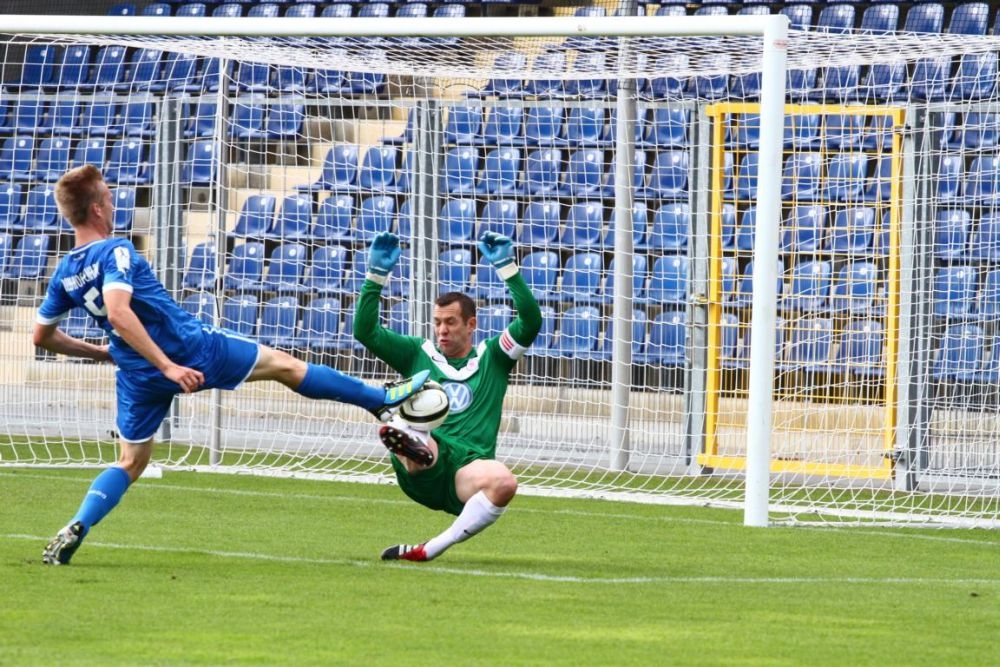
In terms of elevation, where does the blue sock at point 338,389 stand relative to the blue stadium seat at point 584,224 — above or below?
below

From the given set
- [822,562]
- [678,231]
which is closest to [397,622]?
[822,562]

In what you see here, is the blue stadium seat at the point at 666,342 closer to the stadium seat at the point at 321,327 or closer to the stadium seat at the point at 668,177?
the stadium seat at the point at 668,177

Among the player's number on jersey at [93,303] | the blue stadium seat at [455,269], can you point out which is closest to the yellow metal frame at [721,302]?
the blue stadium seat at [455,269]

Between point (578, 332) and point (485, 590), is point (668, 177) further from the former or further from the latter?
point (485, 590)

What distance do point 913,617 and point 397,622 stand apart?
6.81 ft

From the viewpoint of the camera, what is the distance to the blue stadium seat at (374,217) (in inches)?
614

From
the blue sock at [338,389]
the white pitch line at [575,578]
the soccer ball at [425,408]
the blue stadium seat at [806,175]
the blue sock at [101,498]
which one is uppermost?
the blue stadium seat at [806,175]

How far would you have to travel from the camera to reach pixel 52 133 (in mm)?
17719

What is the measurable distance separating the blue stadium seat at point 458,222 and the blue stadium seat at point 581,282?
0.88 meters

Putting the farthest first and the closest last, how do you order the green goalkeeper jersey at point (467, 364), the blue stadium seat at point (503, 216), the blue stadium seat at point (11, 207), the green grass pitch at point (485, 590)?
the blue stadium seat at point (11, 207), the blue stadium seat at point (503, 216), the green goalkeeper jersey at point (467, 364), the green grass pitch at point (485, 590)

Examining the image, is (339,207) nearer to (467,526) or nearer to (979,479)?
(979,479)

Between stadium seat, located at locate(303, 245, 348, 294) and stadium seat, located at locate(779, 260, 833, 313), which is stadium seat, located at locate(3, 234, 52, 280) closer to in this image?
stadium seat, located at locate(303, 245, 348, 294)

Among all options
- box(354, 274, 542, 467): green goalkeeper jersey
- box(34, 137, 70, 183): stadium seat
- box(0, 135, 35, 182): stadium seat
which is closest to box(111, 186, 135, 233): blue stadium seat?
box(34, 137, 70, 183): stadium seat

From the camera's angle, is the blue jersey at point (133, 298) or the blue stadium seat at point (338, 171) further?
the blue stadium seat at point (338, 171)
